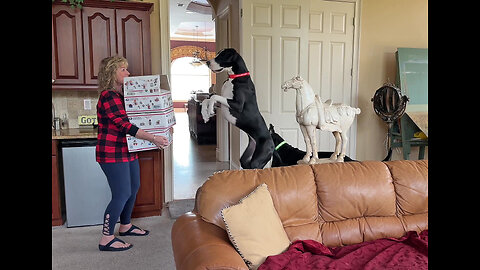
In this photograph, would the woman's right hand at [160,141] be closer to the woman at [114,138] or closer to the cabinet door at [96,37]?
the woman at [114,138]

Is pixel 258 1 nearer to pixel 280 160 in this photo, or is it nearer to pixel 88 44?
pixel 88 44

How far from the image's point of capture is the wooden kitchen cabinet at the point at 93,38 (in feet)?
10.8

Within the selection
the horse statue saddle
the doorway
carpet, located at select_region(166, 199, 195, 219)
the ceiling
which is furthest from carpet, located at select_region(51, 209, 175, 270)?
the ceiling

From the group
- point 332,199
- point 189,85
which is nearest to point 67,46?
point 332,199

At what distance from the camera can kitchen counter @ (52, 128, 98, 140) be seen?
3.20 metres

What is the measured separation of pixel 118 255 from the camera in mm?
2783

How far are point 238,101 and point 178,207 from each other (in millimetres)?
1820

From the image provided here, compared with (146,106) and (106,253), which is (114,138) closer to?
(146,106)

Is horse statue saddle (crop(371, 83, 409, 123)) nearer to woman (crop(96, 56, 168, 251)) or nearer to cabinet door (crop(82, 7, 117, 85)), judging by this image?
woman (crop(96, 56, 168, 251))

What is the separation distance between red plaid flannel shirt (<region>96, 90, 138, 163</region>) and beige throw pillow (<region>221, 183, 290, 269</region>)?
1.31 m

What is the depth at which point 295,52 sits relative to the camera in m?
4.07

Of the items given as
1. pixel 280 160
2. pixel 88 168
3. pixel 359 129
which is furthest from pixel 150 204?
pixel 359 129

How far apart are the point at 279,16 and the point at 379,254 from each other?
114 inches
